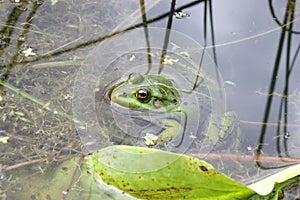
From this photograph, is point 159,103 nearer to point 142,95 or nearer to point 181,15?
point 142,95

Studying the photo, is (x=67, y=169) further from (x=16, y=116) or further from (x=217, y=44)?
(x=217, y=44)

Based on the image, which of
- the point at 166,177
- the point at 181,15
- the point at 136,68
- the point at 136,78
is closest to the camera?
the point at 166,177

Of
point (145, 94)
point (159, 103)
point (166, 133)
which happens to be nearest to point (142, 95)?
point (145, 94)

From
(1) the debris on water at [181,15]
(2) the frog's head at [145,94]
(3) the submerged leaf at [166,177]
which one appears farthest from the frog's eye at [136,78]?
(1) the debris on water at [181,15]

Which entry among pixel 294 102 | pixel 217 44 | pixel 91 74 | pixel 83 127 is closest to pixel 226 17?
pixel 217 44

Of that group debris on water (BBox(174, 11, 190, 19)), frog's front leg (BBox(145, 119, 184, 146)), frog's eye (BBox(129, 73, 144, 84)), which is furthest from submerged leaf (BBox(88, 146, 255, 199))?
debris on water (BBox(174, 11, 190, 19))

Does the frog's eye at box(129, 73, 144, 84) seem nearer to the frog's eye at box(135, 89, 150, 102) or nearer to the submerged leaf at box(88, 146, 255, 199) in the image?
the frog's eye at box(135, 89, 150, 102)

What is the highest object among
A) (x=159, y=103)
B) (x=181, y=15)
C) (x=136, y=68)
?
(x=181, y=15)

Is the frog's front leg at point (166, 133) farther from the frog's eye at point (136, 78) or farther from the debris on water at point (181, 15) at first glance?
the debris on water at point (181, 15)
